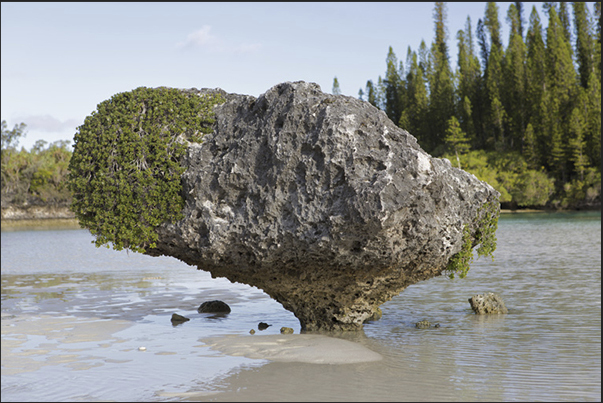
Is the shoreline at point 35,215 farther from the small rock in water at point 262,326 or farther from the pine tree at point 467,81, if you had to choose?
the small rock in water at point 262,326

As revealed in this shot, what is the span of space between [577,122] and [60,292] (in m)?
61.8

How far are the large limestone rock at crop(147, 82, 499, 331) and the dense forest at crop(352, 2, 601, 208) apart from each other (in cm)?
6016

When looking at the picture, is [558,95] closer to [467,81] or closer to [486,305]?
[467,81]

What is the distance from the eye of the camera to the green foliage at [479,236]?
31.6 feet

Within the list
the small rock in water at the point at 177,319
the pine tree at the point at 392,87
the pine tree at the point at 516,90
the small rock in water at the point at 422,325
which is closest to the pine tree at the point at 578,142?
the pine tree at the point at 516,90

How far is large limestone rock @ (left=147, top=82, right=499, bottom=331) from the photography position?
826cm

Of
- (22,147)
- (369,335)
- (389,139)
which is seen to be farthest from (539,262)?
(22,147)

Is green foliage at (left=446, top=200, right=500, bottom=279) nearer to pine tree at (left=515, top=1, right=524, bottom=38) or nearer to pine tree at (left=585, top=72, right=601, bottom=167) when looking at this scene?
pine tree at (left=585, top=72, right=601, bottom=167)

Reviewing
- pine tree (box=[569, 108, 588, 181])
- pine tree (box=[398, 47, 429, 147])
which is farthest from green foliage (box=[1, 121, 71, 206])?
pine tree (box=[569, 108, 588, 181])

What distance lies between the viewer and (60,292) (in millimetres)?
15492

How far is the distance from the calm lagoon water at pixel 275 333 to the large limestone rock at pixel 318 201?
1.37 metres

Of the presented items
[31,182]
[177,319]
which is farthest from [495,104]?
[177,319]

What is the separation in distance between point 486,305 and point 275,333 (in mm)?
4840

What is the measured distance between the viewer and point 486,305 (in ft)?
40.6
